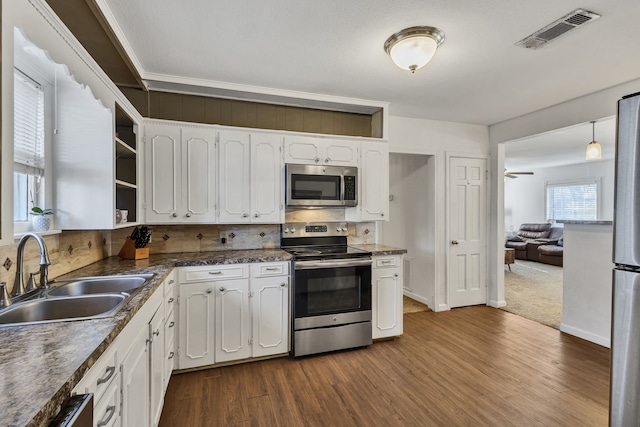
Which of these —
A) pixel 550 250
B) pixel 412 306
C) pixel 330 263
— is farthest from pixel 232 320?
pixel 550 250

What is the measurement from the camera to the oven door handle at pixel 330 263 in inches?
110

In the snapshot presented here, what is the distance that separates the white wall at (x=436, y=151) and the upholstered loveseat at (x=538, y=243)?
4.32 m

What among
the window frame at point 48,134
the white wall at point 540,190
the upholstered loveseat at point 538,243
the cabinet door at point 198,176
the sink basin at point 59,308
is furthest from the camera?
the white wall at point 540,190

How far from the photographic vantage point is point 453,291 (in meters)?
4.29

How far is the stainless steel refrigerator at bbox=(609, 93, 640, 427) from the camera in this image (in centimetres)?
126

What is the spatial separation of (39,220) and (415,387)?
2764 millimetres

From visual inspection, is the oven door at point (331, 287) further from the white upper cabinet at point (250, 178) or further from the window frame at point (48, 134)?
the window frame at point (48, 134)

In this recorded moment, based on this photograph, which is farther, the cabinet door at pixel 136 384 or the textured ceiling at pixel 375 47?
the textured ceiling at pixel 375 47

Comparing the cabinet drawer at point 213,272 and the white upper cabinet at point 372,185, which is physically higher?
the white upper cabinet at point 372,185

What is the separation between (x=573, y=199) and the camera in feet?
27.4

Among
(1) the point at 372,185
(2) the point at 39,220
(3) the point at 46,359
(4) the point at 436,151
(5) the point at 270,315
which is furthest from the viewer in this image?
(4) the point at 436,151

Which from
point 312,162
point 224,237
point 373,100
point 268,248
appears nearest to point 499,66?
point 373,100

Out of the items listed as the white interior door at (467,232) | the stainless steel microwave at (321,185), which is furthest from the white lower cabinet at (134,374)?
the white interior door at (467,232)

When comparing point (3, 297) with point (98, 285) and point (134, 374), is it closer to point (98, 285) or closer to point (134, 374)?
point (98, 285)
